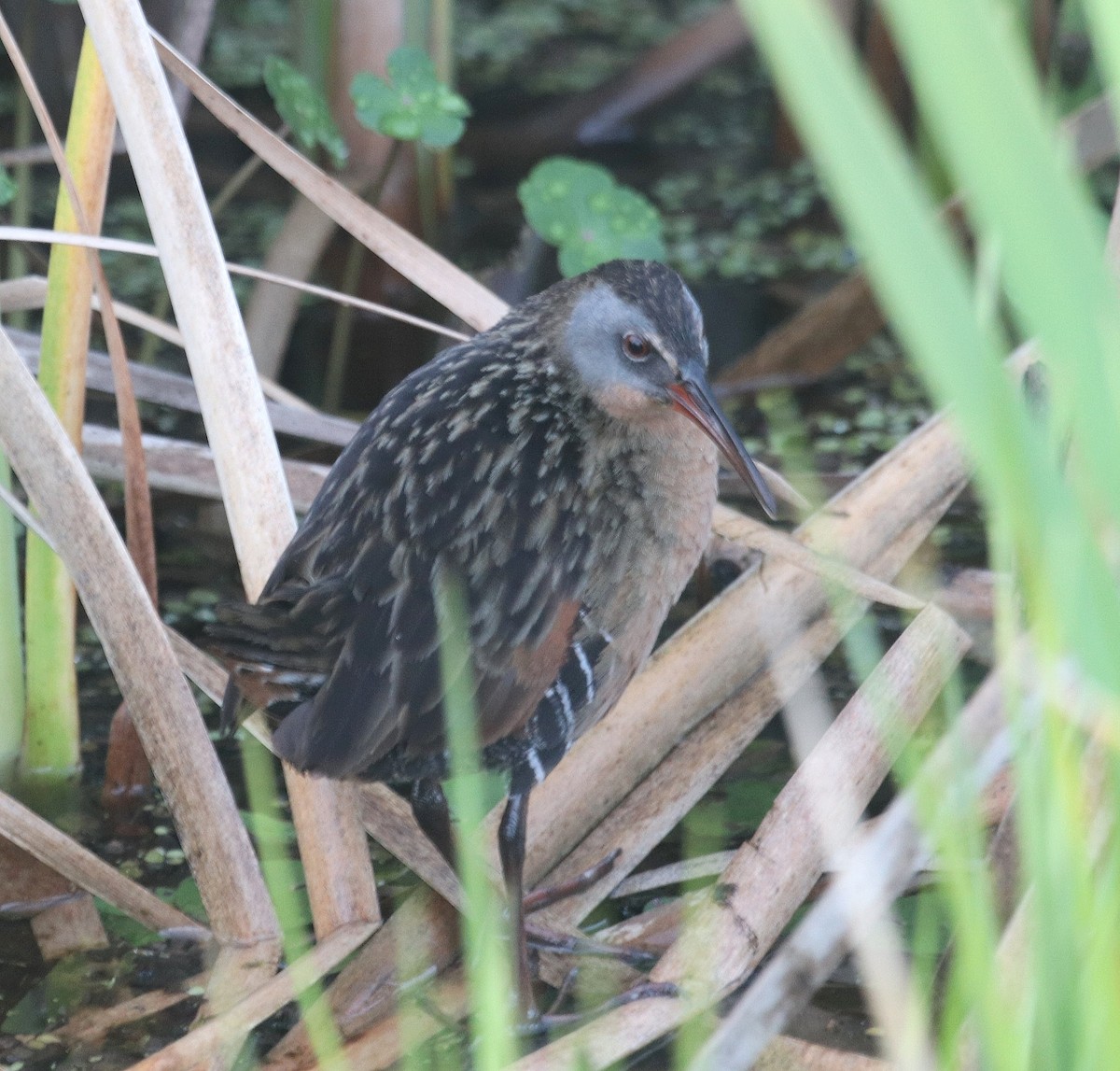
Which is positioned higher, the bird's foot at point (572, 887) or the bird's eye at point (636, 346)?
the bird's eye at point (636, 346)

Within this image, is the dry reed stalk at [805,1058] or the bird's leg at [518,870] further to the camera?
the bird's leg at [518,870]

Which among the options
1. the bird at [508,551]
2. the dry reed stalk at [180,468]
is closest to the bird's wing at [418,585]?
the bird at [508,551]

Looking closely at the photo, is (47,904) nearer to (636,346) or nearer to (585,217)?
(636,346)

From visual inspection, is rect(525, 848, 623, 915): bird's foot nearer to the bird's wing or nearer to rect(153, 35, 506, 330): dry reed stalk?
the bird's wing

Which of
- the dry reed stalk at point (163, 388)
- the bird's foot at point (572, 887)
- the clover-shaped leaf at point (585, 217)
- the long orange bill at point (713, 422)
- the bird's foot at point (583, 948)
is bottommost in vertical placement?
the bird's foot at point (583, 948)

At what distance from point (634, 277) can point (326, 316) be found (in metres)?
1.99

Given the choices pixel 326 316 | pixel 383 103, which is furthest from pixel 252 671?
pixel 326 316

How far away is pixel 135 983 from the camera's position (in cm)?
221

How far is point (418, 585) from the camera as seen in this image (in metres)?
2.02

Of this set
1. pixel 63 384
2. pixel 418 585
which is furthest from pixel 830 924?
pixel 63 384

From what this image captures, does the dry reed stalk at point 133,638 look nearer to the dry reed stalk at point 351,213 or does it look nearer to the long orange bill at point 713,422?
the dry reed stalk at point 351,213

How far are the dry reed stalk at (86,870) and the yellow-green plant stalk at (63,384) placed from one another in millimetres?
281

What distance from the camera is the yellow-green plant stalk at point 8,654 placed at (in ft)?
7.48

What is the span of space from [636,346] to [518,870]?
0.74 m
